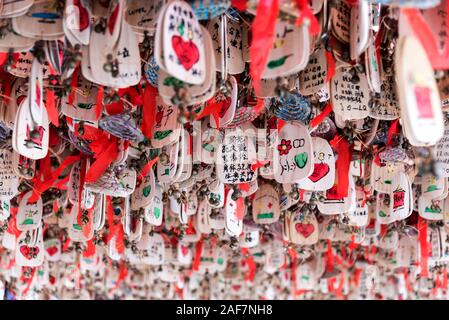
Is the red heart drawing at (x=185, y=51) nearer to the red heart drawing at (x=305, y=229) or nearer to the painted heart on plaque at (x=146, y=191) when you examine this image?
the painted heart on plaque at (x=146, y=191)

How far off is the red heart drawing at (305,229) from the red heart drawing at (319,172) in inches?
30.0

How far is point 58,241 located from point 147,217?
111 centimetres

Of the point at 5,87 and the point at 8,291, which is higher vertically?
the point at 5,87

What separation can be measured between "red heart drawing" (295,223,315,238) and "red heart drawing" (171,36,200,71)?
156 centimetres

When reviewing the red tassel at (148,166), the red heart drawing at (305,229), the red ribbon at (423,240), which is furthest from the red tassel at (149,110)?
the red ribbon at (423,240)

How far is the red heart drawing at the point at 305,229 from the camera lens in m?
2.83

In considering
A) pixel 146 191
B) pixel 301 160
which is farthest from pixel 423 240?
pixel 146 191

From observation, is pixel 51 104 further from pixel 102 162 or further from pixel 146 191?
pixel 146 191

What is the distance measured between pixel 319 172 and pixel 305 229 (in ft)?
2.56

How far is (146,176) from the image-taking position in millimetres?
2336

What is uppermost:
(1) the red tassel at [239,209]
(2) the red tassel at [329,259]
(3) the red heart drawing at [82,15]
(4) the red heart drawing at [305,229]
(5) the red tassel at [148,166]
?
(3) the red heart drawing at [82,15]

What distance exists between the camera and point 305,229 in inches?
111

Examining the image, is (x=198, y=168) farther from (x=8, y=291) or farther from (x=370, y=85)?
(x=8, y=291)
